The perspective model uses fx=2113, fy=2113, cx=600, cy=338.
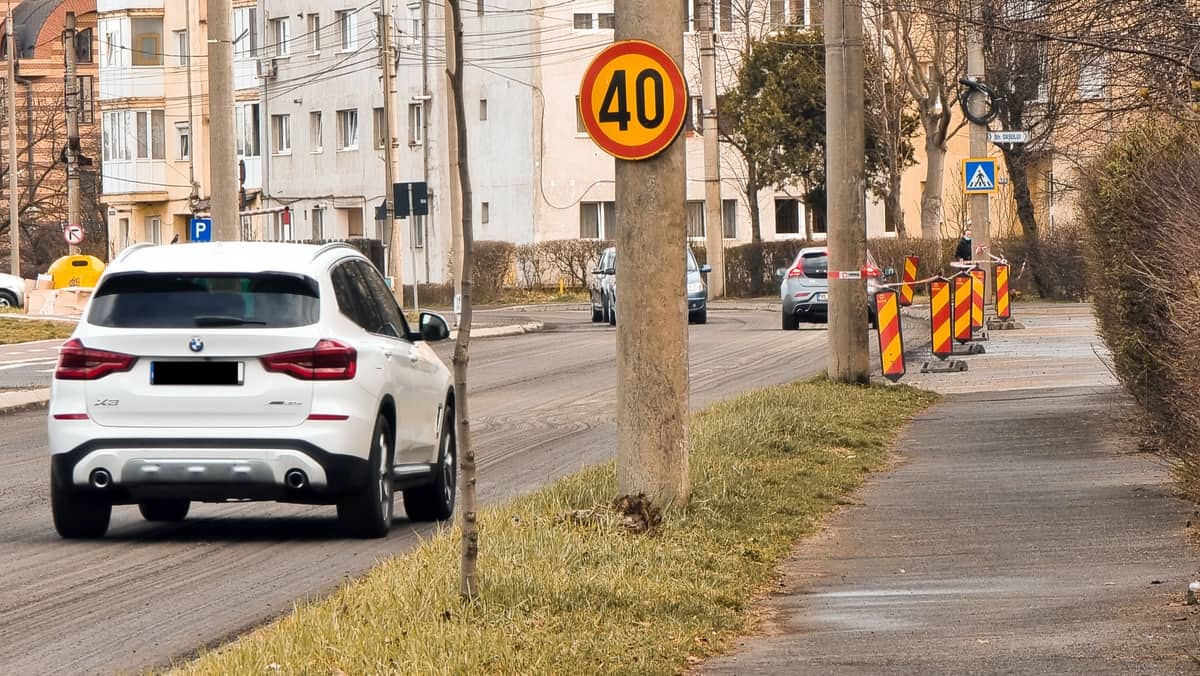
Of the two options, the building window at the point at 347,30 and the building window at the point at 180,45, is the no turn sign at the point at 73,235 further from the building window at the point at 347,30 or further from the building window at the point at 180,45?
the building window at the point at 180,45

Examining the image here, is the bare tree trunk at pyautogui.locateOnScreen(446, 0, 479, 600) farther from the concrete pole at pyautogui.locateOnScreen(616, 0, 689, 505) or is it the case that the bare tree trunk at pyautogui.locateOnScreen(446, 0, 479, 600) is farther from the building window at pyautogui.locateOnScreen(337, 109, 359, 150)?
the building window at pyautogui.locateOnScreen(337, 109, 359, 150)

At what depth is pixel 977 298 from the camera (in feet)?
94.4

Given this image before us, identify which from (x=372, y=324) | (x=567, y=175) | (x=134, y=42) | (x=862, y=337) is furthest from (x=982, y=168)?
(x=134, y=42)

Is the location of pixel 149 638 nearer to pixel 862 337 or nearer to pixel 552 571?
pixel 552 571

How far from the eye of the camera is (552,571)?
8.61 meters

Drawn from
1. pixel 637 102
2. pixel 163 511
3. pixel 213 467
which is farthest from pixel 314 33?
pixel 637 102

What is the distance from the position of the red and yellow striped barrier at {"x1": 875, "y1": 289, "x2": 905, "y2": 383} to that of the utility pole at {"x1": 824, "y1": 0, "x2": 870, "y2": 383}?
1.01 m

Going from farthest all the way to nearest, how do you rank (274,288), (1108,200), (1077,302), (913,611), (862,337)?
(1077,302) < (862,337) < (1108,200) < (274,288) < (913,611)

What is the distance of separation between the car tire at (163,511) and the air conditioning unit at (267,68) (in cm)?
6603

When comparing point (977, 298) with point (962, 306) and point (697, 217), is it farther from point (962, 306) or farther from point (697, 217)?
point (697, 217)

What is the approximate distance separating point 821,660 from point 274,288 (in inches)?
202

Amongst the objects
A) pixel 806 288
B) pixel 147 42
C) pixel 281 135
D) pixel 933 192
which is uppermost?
pixel 147 42

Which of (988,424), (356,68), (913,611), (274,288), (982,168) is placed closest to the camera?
(913,611)

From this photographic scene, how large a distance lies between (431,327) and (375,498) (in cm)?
133
